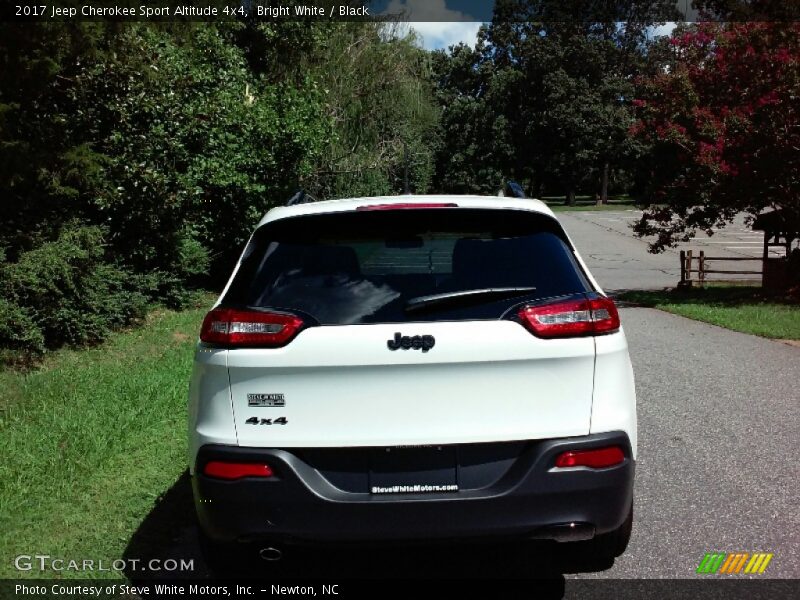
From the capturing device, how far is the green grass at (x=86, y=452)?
4.39 metres

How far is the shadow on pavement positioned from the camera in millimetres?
4055

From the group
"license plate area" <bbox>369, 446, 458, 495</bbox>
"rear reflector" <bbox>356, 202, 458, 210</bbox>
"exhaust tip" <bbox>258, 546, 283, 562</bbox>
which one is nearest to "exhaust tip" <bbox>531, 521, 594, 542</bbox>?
"license plate area" <bbox>369, 446, 458, 495</bbox>

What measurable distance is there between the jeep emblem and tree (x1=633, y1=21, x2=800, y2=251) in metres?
16.3

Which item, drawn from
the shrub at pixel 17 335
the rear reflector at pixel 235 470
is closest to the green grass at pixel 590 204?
the shrub at pixel 17 335

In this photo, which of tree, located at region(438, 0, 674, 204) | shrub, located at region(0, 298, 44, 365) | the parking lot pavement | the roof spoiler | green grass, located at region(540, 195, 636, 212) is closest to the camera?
the roof spoiler

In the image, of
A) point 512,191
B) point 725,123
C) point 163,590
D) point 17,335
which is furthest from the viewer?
point 725,123

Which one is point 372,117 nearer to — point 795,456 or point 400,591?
point 795,456

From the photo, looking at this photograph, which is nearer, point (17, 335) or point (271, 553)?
point (271, 553)

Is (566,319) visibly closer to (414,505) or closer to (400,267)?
(400,267)

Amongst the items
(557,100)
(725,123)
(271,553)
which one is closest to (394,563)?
(271,553)

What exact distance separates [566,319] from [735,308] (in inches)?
638

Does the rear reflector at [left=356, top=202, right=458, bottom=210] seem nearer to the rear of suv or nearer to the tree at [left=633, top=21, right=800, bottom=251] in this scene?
the rear of suv

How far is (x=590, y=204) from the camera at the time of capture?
77.6 meters

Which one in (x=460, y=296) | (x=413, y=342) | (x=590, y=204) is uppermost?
(x=460, y=296)
